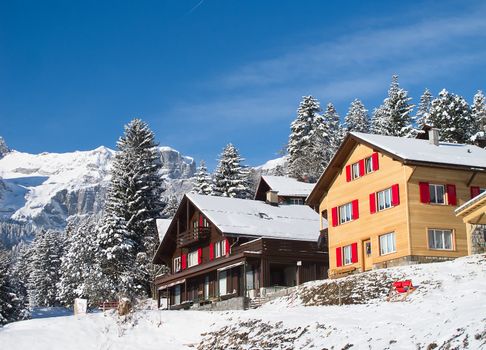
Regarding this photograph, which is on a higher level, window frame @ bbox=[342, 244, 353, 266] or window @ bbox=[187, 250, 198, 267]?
window @ bbox=[187, 250, 198, 267]

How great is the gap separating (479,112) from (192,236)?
4274cm

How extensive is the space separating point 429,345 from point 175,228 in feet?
137

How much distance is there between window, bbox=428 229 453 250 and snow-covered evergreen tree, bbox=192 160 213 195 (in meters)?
42.7

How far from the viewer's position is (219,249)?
53688 mm

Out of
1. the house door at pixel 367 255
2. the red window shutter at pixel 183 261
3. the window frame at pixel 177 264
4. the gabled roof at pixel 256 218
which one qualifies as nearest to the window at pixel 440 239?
the house door at pixel 367 255

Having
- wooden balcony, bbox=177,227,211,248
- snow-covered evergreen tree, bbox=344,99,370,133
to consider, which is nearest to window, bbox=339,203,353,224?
wooden balcony, bbox=177,227,211,248

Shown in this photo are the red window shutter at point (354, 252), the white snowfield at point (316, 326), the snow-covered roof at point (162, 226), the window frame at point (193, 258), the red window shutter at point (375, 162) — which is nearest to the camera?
the white snowfield at point (316, 326)

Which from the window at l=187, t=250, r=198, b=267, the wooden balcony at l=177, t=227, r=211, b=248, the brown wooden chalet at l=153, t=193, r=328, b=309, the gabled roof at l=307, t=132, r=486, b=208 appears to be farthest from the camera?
the window at l=187, t=250, r=198, b=267

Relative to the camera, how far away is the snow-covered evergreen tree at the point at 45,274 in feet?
308

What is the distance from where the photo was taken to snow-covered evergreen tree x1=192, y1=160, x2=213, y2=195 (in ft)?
265

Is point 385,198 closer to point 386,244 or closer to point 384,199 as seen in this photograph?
point 384,199

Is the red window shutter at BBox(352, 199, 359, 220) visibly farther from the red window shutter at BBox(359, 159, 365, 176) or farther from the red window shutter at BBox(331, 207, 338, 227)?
the red window shutter at BBox(331, 207, 338, 227)

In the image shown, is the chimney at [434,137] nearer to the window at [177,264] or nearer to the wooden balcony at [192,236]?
the wooden balcony at [192,236]

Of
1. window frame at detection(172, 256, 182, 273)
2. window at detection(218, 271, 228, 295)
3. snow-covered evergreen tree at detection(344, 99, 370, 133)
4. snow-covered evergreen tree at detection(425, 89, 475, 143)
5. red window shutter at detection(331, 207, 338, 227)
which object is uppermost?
snow-covered evergreen tree at detection(344, 99, 370, 133)
